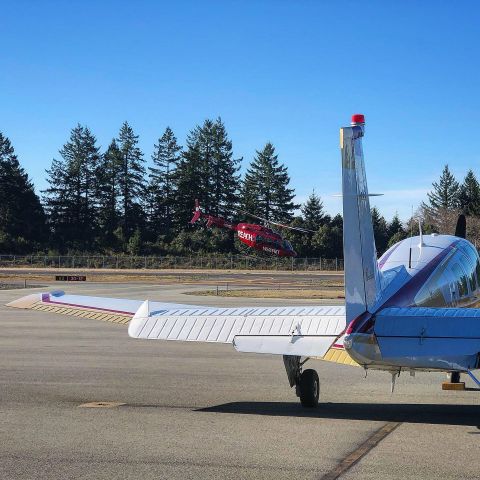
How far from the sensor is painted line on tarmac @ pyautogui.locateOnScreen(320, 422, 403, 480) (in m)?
6.71

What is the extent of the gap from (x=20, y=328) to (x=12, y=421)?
43.5 feet

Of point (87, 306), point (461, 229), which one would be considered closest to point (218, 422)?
point (87, 306)

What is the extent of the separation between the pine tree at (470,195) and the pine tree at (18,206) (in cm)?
5950

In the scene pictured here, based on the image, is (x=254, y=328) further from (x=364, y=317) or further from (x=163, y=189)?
(x=163, y=189)

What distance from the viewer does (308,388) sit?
10.1 metres

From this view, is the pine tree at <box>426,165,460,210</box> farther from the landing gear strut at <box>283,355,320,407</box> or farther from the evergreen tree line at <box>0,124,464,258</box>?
the landing gear strut at <box>283,355,320,407</box>

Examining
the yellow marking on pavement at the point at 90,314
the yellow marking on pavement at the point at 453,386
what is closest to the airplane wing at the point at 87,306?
the yellow marking on pavement at the point at 90,314

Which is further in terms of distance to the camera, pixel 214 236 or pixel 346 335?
pixel 214 236

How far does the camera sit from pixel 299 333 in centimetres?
903

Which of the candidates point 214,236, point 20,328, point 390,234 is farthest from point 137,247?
point 20,328

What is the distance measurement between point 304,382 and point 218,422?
155 cm

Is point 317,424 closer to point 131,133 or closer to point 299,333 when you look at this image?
point 299,333

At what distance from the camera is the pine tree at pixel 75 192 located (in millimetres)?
103062

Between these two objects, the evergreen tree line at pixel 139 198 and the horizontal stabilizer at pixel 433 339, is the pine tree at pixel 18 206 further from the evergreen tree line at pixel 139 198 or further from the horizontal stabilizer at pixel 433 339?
the horizontal stabilizer at pixel 433 339
